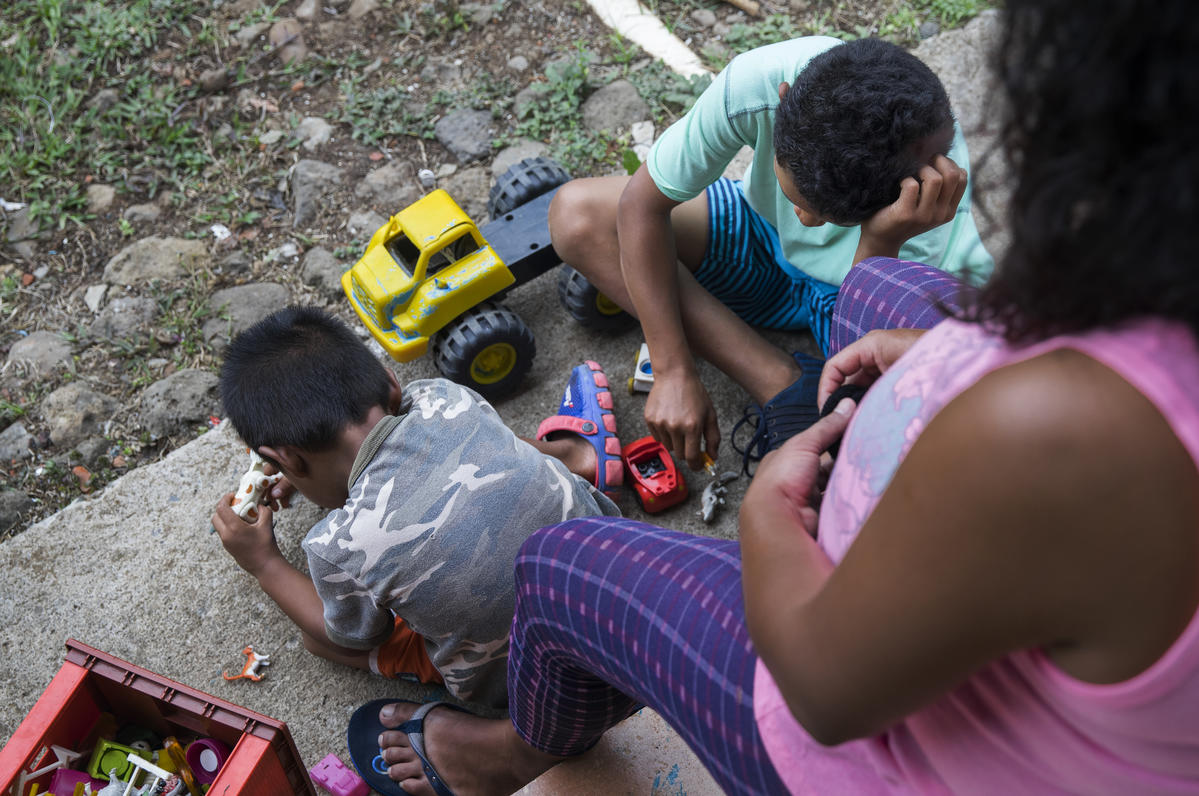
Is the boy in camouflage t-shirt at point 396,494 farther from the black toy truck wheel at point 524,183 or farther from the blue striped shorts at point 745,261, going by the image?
the black toy truck wheel at point 524,183

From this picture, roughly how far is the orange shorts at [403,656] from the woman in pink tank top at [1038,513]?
1076 millimetres

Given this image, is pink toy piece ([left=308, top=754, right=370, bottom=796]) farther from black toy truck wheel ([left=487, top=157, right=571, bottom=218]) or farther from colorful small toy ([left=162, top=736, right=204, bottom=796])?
black toy truck wheel ([left=487, top=157, right=571, bottom=218])

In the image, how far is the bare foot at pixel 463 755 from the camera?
1.65 metres

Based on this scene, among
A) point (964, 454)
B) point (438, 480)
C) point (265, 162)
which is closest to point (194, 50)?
point (265, 162)

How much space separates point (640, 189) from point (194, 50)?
2255 millimetres

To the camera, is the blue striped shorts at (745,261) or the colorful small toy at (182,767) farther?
the blue striped shorts at (745,261)

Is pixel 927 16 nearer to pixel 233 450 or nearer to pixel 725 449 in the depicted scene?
pixel 725 449

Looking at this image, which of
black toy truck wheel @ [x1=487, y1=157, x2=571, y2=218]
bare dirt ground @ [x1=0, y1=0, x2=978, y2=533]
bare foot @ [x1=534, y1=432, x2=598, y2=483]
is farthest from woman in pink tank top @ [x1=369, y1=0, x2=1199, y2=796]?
bare dirt ground @ [x1=0, y1=0, x2=978, y2=533]

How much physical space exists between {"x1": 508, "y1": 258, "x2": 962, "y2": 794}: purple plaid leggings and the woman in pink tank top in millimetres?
29

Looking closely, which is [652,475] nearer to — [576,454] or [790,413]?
[576,454]

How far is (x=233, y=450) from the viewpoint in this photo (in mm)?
2379

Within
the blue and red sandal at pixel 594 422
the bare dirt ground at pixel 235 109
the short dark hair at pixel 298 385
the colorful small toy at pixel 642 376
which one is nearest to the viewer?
the short dark hair at pixel 298 385

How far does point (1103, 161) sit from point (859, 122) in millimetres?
1057

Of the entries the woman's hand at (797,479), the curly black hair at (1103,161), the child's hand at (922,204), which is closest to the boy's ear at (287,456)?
the woman's hand at (797,479)
